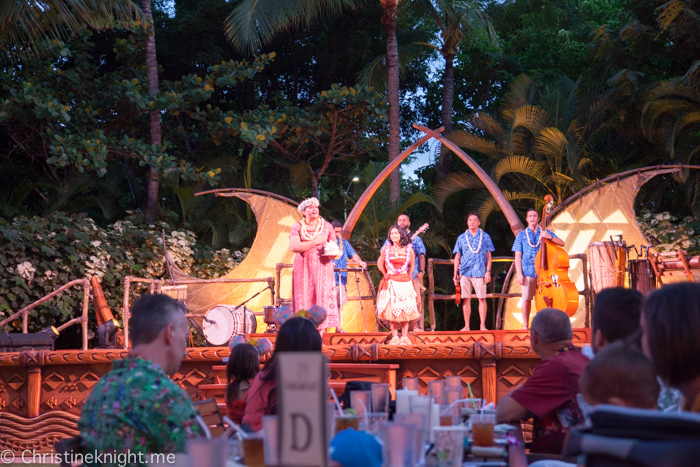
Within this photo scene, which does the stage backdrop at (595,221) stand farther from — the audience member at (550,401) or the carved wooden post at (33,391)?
the audience member at (550,401)

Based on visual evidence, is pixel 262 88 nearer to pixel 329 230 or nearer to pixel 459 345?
pixel 329 230

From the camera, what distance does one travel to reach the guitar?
866cm

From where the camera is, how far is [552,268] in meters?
8.83

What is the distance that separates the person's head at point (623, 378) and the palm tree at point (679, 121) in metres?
11.4

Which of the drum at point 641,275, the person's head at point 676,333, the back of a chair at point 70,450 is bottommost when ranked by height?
the back of a chair at point 70,450

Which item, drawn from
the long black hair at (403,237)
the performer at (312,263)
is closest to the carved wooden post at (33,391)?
the performer at (312,263)

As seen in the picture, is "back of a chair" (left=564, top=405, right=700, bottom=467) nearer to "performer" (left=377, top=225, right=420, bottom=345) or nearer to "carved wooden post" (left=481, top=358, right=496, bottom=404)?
"carved wooden post" (left=481, top=358, right=496, bottom=404)

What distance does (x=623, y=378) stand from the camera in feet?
6.24

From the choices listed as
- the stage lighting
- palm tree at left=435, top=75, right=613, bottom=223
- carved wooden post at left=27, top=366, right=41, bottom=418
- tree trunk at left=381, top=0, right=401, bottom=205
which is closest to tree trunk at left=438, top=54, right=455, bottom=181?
palm tree at left=435, top=75, right=613, bottom=223

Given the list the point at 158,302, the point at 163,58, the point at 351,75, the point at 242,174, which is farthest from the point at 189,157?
the point at 158,302

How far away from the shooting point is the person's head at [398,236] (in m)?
9.07

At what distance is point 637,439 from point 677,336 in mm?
323

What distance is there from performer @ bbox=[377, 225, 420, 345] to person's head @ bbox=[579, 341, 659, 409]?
7.04 meters

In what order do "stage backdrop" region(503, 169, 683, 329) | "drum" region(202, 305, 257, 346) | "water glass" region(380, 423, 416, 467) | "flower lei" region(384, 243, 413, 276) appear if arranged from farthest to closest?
"stage backdrop" region(503, 169, 683, 329) < "drum" region(202, 305, 257, 346) < "flower lei" region(384, 243, 413, 276) < "water glass" region(380, 423, 416, 467)
